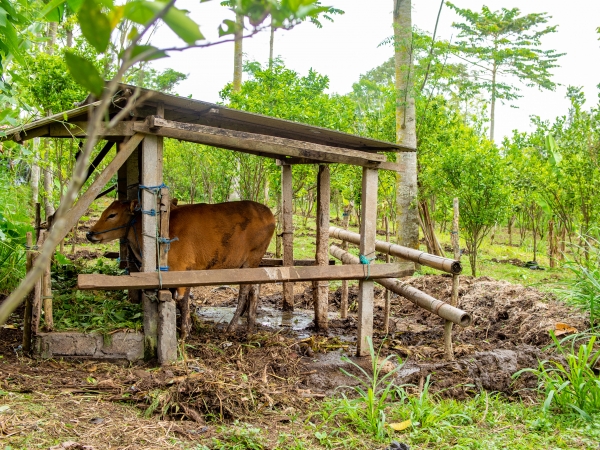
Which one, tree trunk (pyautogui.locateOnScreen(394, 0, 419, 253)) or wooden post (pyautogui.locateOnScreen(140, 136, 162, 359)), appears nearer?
wooden post (pyautogui.locateOnScreen(140, 136, 162, 359))

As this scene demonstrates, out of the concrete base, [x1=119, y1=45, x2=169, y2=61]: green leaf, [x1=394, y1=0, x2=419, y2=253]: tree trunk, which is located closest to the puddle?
the concrete base

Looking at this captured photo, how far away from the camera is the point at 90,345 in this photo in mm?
5320

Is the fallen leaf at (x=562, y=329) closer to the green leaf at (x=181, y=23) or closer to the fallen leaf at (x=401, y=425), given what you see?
the fallen leaf at (x=401, y=425)

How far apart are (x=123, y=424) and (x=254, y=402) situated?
1101 mm

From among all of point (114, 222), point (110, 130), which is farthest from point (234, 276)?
point (110, 130)

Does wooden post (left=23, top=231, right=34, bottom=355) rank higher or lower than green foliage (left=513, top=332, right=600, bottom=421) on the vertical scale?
higher

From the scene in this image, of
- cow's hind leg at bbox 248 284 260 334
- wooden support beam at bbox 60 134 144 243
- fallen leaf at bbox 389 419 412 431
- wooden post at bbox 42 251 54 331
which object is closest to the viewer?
A: fallen leaf at bbox 389 419 412 431

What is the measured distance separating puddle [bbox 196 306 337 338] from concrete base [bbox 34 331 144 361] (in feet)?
8.16

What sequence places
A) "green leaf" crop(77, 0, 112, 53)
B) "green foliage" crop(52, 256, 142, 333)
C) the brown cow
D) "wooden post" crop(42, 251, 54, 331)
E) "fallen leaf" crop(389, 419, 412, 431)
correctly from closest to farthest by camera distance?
"green leaf" crop(77, 0, 112, 53), "fallen leaf" crop(389, 419, 412, 431), "wooden post" crop(42, 251, 54, 331), "green foliage" crop(52, 256, 142, 333), the brown cow

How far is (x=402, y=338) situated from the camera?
7488 mm

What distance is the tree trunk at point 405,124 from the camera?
1182 centimetres

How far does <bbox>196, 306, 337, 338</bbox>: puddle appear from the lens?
7925 millimetres

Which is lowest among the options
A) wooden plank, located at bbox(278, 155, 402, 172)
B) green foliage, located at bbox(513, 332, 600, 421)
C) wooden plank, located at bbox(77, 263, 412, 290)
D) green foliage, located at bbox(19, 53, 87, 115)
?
green foliage, located at bbox(513, 332, 600, 421)

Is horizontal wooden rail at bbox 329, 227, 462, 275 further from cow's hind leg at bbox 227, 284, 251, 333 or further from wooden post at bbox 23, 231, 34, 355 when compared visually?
wooden post at bbox 23, 231, 34, 355
